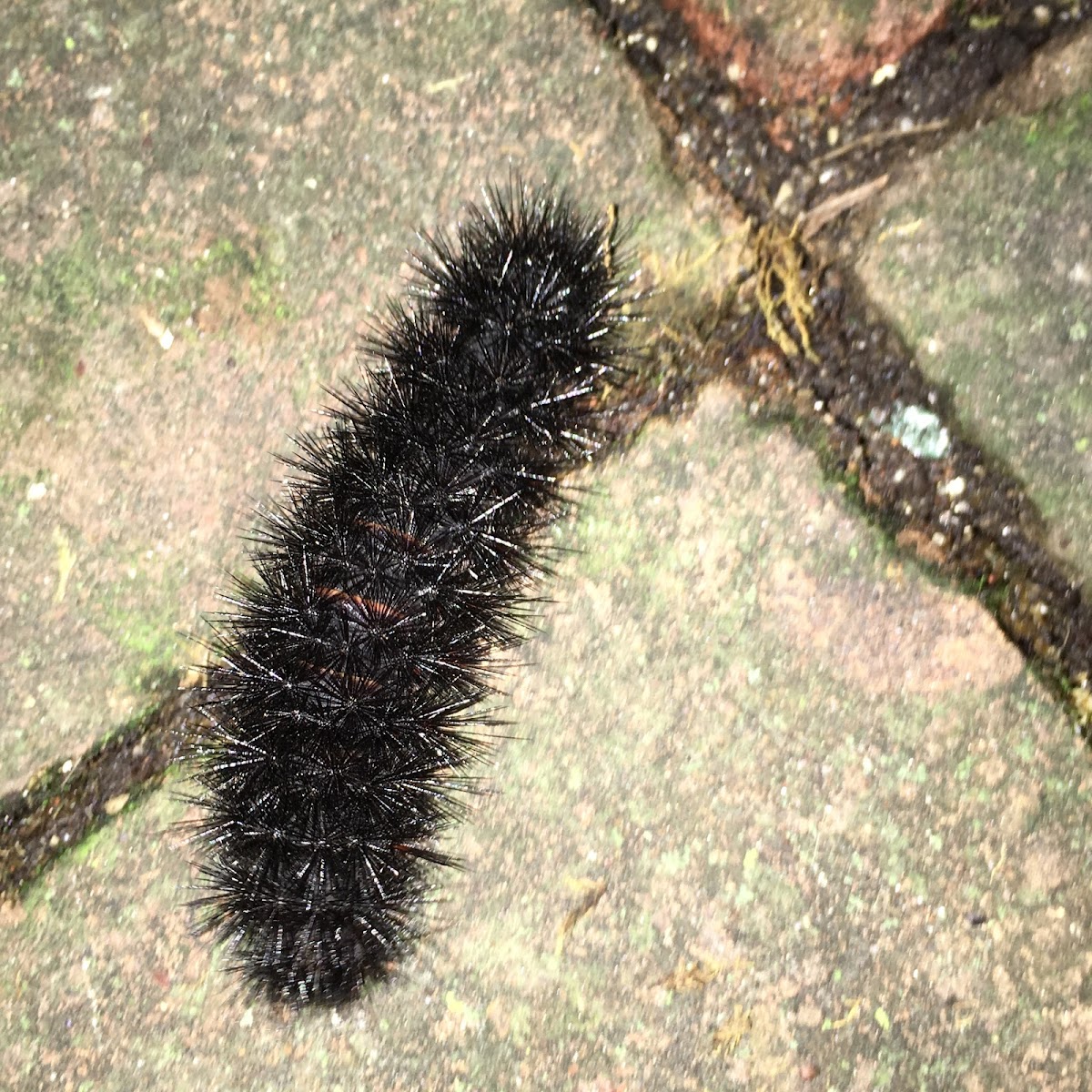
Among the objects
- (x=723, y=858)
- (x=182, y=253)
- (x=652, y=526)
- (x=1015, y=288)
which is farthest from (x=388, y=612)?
(x=1015, y=288)

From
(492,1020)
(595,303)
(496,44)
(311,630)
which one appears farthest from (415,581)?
(496,44)

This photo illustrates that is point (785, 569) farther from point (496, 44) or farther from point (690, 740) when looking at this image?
point (496, 44)

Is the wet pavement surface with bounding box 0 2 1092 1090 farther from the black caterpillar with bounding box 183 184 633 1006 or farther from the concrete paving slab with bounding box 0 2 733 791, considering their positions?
the black caterpillar with bounding box 183 184 633 1006

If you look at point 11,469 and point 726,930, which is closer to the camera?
point 726,930

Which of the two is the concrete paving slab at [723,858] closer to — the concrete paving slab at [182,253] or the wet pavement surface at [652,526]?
the wet pavement surface at [652,526]

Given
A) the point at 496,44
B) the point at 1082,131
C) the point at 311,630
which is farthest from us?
the point at 496,44

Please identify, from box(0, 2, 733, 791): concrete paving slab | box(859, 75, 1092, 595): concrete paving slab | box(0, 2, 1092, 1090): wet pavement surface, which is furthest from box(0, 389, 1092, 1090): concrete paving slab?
box(0, 2, 733, 791): concrete paving slab

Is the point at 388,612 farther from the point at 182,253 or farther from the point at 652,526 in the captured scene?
the point at 182,253
